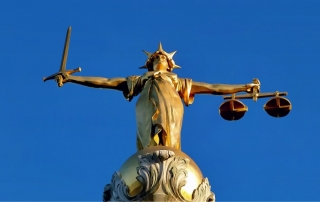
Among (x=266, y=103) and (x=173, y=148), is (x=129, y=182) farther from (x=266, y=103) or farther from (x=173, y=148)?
(x=266, y=103)

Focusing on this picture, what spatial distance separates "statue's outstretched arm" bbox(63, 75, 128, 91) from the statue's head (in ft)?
2.32

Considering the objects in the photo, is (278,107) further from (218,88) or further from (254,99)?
(218,88)

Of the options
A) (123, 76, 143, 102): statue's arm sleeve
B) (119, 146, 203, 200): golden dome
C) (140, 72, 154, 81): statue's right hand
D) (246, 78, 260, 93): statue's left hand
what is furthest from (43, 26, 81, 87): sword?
(246, 78, 260, 93): statue's left hand

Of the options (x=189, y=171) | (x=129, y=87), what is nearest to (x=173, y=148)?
(x=189, y=171)

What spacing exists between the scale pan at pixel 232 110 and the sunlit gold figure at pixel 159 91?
32cm

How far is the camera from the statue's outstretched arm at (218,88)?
20875 mm

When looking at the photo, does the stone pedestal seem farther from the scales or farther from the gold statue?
the scales

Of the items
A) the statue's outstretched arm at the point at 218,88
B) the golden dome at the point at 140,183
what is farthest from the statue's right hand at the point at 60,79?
the golden dome at the point at 140,183

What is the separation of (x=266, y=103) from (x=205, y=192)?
10.6 feet

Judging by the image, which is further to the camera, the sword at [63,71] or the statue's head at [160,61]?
the statue's head at [160,61]

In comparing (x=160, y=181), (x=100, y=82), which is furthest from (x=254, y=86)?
(x=160, y=181)

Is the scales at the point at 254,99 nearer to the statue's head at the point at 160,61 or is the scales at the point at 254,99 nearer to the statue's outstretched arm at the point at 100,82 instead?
the statue's head at the point at 160,61

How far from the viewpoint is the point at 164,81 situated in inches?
799

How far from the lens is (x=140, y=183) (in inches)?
721
